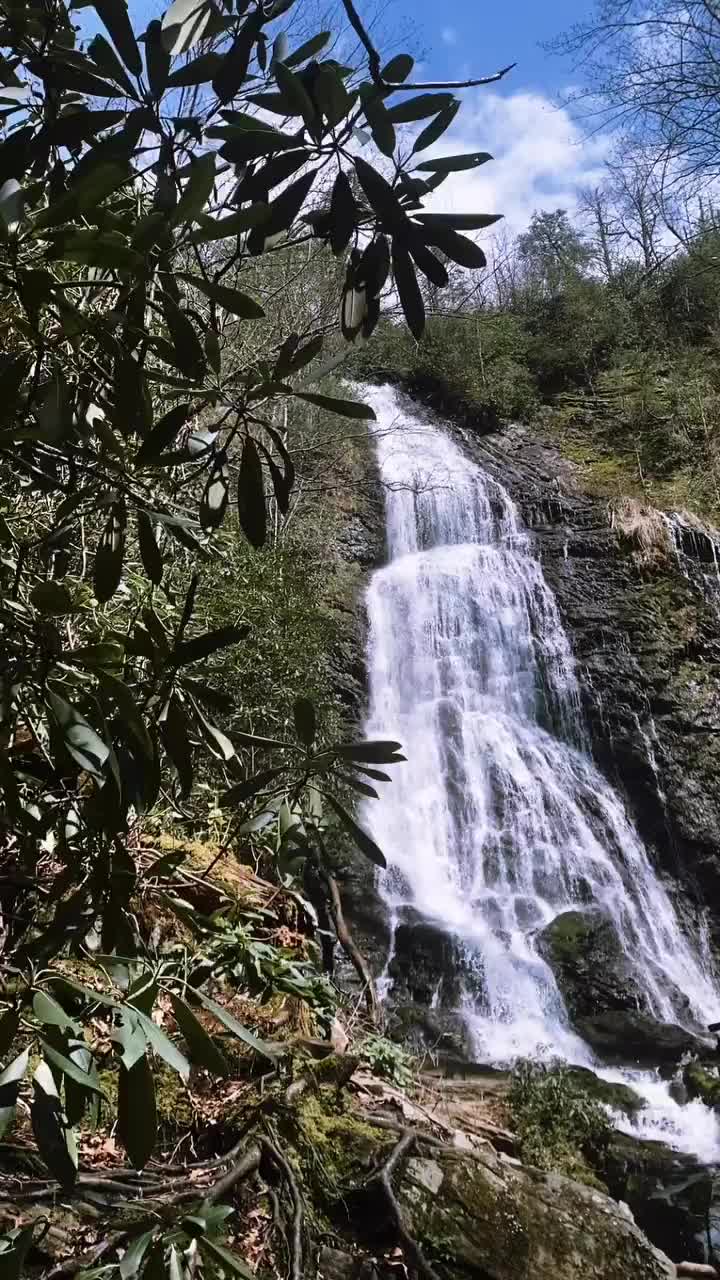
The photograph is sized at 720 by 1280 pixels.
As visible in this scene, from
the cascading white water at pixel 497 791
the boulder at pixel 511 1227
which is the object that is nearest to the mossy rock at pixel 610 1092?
the cascading white water at pixel 497 791

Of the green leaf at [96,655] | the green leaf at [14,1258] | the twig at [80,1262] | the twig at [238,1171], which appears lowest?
the twig at [238,1171]

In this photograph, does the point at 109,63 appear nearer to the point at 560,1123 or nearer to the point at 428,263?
the point at 428,263

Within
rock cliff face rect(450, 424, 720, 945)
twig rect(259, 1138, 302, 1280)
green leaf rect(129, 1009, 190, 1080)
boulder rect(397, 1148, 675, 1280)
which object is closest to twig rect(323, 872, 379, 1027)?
boulder rect(397, 1148, 675, 1280)

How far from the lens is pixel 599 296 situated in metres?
16.6

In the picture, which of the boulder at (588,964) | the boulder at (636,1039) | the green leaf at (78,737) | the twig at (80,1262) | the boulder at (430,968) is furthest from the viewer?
the boulder at (588,964)

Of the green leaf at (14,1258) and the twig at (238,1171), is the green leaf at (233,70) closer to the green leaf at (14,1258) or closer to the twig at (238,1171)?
the green leaf at (14,1258)

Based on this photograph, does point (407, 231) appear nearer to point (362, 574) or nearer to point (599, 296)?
point (362, 574)

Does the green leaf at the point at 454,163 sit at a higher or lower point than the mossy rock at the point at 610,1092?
higher

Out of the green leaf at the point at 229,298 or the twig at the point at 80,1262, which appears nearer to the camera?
the green leaf at the point at 229,298

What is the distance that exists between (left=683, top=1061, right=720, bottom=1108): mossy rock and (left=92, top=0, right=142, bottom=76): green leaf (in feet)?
21.6

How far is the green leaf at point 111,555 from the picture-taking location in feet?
3.27

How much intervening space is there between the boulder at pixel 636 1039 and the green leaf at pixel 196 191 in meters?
7.08

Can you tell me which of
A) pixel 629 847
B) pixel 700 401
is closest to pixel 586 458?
pixel 700 401

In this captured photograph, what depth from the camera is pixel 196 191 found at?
80 centimetres
